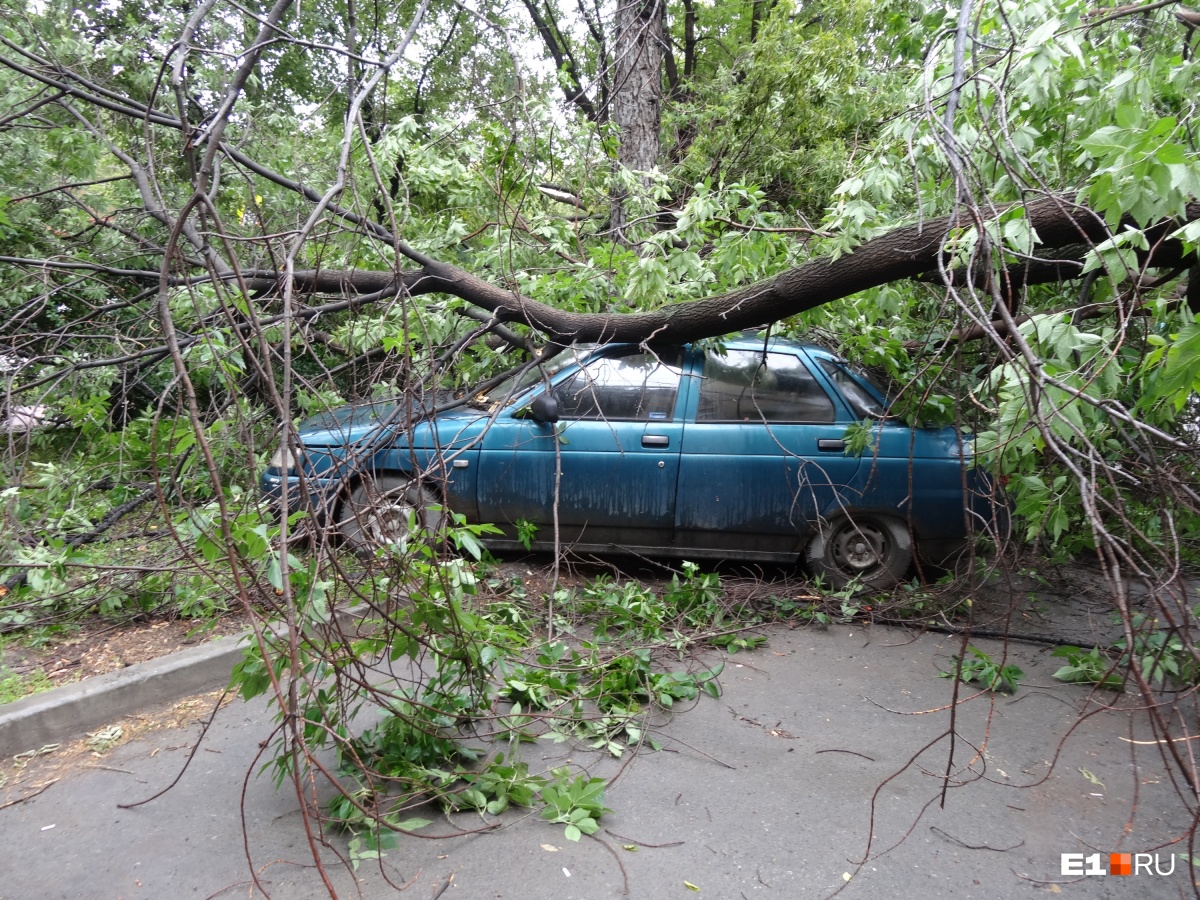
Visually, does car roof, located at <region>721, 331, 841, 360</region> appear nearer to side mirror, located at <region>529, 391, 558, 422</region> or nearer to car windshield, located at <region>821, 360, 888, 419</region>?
car windshield, located at <region>821, 360, 888, 419</region>

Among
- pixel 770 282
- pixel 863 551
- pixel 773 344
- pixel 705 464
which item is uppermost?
pixel 770 282

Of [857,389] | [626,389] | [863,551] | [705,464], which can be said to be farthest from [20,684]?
[857,389]

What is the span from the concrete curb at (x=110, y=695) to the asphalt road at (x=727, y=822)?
255 millimetres

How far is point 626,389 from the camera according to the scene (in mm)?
5512

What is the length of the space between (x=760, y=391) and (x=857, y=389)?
64 centimetres

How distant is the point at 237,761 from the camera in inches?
136

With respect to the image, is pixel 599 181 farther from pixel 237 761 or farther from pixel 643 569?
pixel 237 761

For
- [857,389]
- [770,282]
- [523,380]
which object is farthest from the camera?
[523,380]

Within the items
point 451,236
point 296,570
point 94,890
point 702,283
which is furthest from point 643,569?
point 94,890

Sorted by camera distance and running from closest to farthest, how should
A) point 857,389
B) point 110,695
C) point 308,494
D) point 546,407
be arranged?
point 308,494 → point 110,695 → point 546,407 → point 857,389

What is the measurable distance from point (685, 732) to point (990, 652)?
2.11 metres

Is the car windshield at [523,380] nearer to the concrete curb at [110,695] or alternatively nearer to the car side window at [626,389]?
the car side window at [626,389]

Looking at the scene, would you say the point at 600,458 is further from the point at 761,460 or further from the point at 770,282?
the point at 770,282

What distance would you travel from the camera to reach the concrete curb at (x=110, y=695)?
3.47 m
